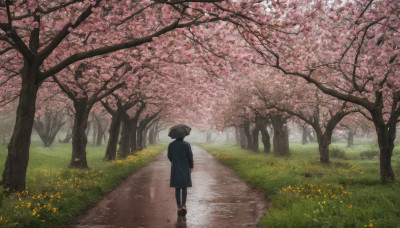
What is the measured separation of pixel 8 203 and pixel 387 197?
9286mm

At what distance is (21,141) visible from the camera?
9.43m

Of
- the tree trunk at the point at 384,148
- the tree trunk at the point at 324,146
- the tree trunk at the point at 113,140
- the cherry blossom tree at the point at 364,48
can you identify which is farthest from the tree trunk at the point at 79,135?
the tree trunk at the point at 324,146

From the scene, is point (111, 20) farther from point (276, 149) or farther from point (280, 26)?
point (276, 149)

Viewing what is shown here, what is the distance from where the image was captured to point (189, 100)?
25422 millimetres

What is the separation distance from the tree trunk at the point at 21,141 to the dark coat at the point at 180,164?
427cm

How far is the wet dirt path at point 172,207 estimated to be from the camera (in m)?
7.55

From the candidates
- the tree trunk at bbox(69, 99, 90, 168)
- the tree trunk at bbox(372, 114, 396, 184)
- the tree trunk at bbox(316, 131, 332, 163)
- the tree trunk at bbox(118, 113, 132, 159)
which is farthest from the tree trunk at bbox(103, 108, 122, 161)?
the tree trunk at bbox(372, 114, 396, 184)

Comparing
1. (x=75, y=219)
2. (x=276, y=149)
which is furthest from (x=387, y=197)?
(x=276, y=149)

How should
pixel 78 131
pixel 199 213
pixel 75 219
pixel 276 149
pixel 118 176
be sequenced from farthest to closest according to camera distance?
1. pixel 276 149
2. pixel 78 131
3. pixel 118 176
4. pixel 199 213
5. pixel 75 219

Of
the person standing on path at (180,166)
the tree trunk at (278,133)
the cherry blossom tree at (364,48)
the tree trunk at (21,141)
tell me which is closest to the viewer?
the person standing on path at (180,166)

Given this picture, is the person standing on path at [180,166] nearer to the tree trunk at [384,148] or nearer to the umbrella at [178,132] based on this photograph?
the umbrella at [178,132]

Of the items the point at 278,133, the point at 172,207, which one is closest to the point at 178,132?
the point at 172,207

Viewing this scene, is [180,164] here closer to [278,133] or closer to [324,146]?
[324,146]

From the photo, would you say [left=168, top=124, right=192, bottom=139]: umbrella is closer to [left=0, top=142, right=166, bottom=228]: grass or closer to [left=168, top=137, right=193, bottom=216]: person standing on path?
[left=168, top=137, right=193, bottom=216]: person standing on path
